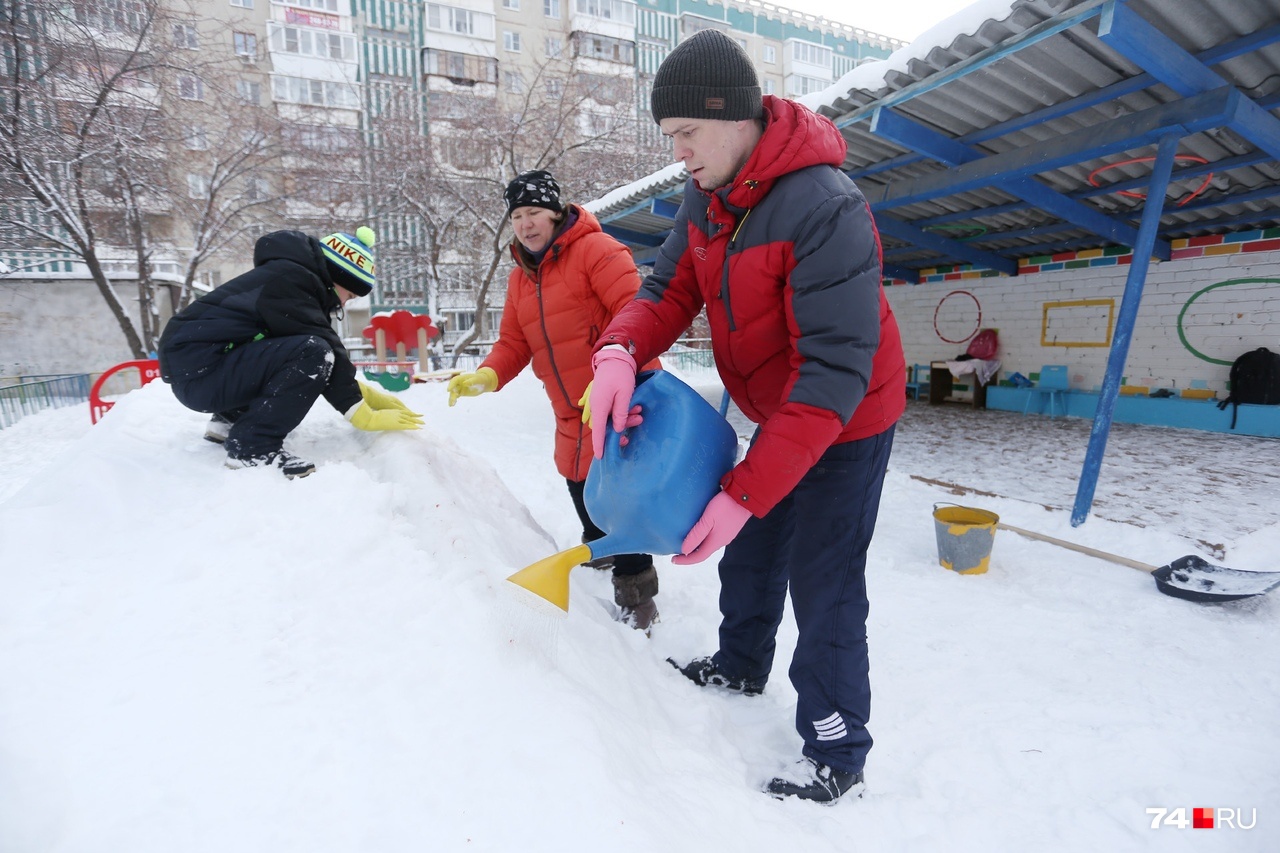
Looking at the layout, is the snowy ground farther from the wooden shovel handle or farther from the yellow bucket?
the yellow bucket

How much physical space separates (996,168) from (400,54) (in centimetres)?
2875

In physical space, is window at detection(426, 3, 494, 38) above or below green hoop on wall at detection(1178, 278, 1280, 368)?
above

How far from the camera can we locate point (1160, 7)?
122 inches

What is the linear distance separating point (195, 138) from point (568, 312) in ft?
43.0

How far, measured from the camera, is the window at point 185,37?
1031cm

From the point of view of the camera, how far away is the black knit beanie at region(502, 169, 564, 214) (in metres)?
2.54

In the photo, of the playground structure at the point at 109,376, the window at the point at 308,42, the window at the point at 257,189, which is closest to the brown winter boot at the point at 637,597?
the playground structure at the point at 109,376

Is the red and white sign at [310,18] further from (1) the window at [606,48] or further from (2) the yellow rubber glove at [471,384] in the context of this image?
(2) the yellow rubber glove at [471,384]

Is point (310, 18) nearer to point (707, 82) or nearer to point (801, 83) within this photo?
point (801, 83)

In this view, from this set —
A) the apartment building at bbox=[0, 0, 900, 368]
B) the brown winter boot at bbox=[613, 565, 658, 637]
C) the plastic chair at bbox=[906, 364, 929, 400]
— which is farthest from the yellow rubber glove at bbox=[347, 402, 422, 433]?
the plastic chair at bbox=[906, 364, 929, 400]

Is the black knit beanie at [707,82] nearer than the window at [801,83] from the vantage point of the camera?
Yes

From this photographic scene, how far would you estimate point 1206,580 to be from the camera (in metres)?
3.07

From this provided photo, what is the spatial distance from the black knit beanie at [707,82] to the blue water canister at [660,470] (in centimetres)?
66

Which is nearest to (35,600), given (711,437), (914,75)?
(711,437)
